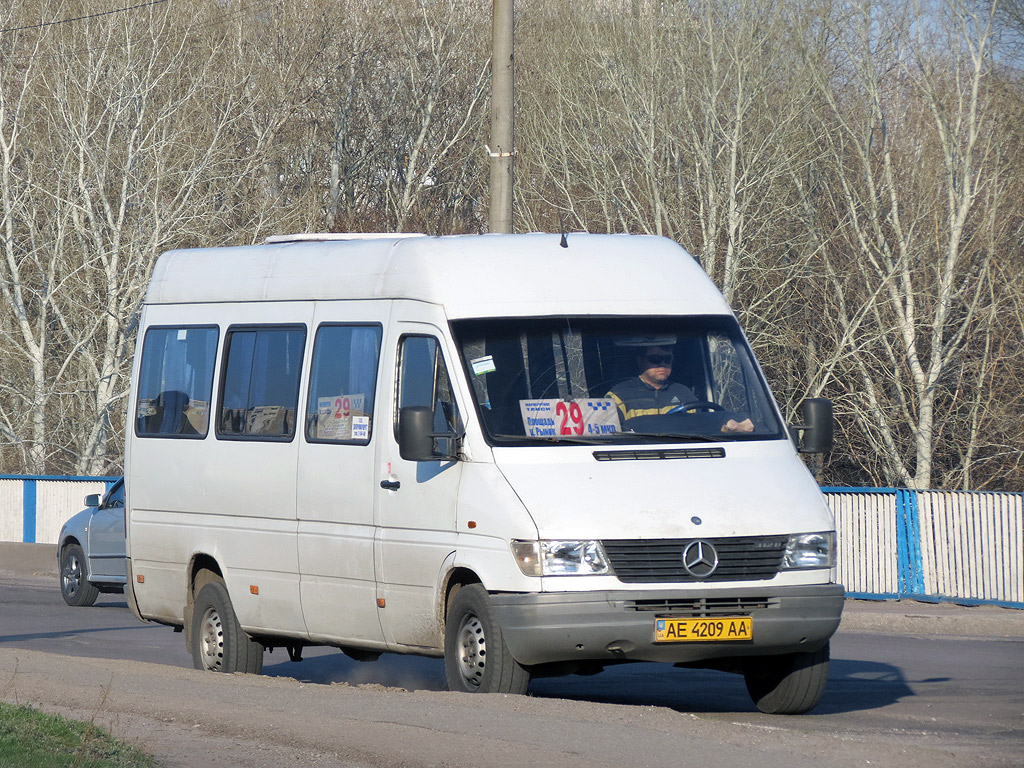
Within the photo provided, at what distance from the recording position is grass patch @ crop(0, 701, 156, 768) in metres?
6.45

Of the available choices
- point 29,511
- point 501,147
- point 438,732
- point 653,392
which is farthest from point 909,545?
point 29,511

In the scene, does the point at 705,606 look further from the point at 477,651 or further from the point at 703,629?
the point at 477,651

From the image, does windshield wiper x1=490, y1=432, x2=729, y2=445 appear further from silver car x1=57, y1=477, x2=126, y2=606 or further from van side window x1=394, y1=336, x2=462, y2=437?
silver car x1=57, y1=477, x2=126, y2=606

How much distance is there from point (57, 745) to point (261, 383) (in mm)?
4018

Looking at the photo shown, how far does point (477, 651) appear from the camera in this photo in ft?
28.4

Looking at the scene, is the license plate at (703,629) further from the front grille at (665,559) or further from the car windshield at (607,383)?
the car windshield at (607,383)

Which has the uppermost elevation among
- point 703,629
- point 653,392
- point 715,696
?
point 653,392

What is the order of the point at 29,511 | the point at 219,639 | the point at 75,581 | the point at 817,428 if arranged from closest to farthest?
1. the point at 817,428
2. the point at 219,639
3. the point at 75,581
4. the point at 29,511

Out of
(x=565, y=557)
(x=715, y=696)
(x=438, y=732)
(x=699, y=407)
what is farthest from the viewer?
(x=715, y=696)

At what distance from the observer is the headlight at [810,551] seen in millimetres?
8539

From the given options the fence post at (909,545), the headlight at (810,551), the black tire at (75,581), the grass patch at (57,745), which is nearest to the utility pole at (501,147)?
the fence post at (909,545)

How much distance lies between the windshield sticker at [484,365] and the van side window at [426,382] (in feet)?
0.51

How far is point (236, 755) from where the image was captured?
267 inches

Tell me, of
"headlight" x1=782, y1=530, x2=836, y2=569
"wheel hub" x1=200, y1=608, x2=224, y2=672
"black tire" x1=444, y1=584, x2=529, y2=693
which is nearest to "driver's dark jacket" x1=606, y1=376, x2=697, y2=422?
"headlight" x1=782, y1=530, x2=836, y2=569
